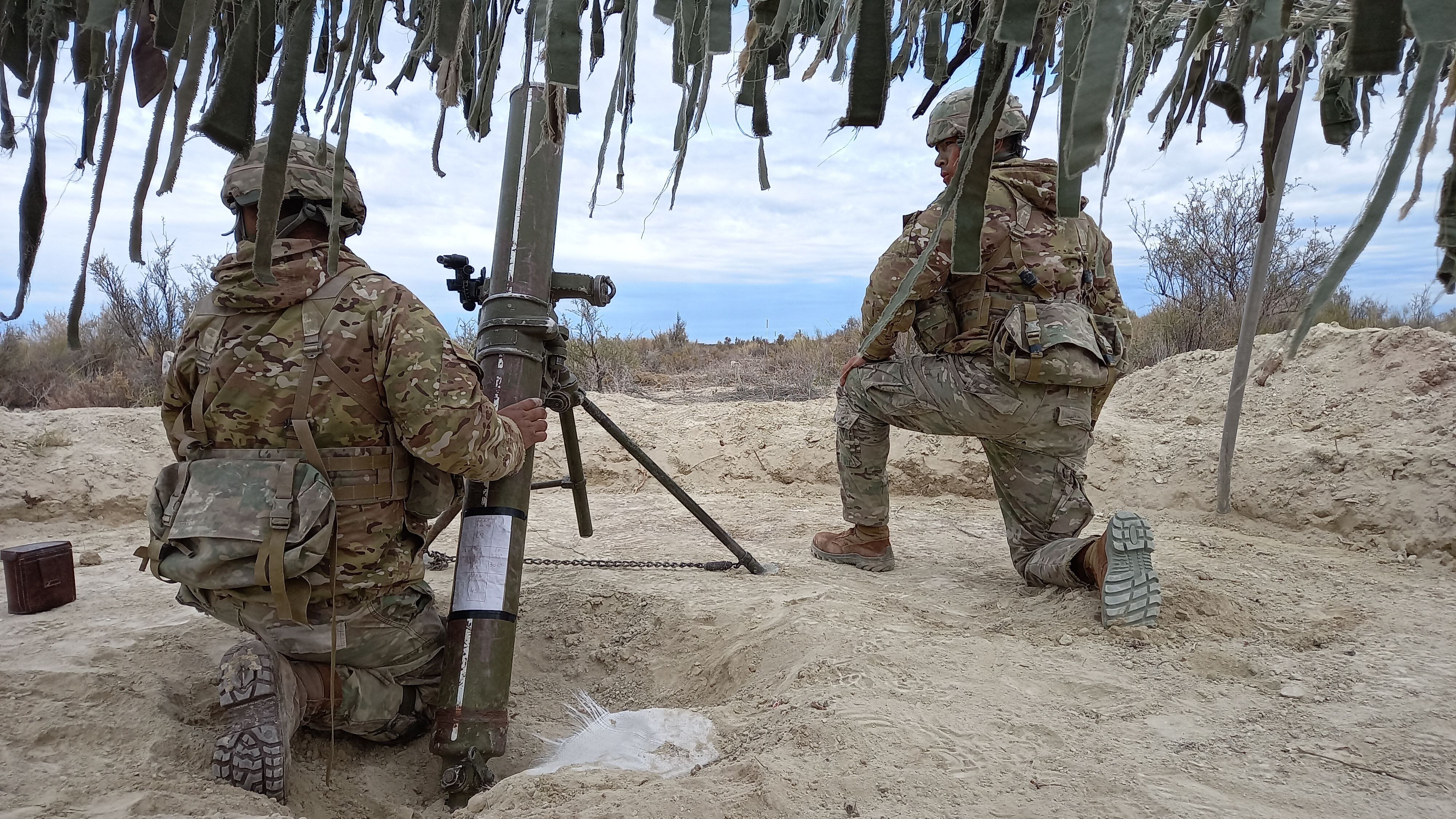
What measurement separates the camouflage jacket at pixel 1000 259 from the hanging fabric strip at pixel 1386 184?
2291mm

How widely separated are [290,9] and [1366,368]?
233 inches

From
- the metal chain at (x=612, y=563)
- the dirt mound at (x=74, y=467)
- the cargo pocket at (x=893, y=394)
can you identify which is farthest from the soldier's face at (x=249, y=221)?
the dirt mound at (x=74, y=467)

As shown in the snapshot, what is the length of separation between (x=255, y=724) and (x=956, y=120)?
3.00m

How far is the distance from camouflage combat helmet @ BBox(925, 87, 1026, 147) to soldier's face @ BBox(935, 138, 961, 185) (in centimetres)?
2

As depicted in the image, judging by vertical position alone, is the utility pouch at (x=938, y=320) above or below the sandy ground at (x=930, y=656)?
above

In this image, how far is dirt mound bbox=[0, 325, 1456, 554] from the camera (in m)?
3.99

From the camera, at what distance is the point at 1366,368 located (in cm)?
495

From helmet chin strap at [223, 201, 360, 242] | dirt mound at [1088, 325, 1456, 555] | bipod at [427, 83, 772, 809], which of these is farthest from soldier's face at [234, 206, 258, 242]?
dirt mound at [1088, 325, 1456, 555]

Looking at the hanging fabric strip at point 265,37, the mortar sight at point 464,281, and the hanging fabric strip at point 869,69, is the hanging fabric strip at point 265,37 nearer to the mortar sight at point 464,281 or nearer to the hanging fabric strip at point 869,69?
the hanging fabric strip at point 869,69

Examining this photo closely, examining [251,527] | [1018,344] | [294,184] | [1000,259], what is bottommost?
[251,527]

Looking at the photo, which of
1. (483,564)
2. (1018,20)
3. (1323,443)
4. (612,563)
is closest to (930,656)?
(483,564)

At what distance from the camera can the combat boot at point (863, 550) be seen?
3.70 metres

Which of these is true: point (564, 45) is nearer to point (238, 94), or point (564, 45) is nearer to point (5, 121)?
point (238, 94)

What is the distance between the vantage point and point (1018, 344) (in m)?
3.02
